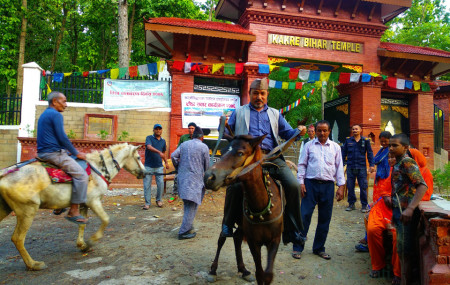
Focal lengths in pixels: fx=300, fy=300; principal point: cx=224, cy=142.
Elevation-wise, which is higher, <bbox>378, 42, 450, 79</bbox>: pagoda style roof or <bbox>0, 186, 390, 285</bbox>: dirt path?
<bbox>378, 42, 450, 79</bbox>: pagoda style roof

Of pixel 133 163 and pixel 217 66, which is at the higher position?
pixel 217 66

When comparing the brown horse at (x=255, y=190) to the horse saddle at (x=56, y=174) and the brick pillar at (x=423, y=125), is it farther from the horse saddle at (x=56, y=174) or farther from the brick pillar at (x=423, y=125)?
the brick pillar at (x=423, y=125)

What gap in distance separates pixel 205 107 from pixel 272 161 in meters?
8.17

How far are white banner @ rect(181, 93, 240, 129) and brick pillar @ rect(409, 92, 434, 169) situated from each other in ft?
26.9

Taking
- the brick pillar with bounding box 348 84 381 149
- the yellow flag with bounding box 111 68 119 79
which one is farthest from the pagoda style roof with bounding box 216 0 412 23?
the yellow flag with bounding box 111 68 119 79

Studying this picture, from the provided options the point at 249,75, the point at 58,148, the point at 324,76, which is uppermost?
the point at 324,76

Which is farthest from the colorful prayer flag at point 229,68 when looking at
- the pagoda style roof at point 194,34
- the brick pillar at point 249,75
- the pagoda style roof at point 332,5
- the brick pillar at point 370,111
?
the brick pillar at point 370,111

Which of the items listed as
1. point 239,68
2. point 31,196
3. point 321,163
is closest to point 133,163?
point 31,196

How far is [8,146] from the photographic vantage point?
36.0ft

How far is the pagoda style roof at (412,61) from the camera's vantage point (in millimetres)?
12373

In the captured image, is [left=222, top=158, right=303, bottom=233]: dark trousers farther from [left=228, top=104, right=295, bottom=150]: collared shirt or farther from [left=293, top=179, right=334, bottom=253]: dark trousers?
[left=293, top=179, right=334, bottom=253]: dark trousers

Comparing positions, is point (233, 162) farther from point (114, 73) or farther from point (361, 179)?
point (114, 73)

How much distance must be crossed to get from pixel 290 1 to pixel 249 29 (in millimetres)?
2024

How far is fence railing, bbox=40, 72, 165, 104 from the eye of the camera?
1127 cm
